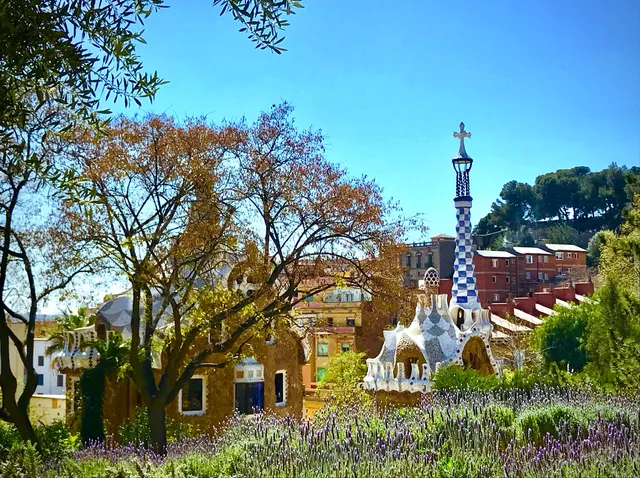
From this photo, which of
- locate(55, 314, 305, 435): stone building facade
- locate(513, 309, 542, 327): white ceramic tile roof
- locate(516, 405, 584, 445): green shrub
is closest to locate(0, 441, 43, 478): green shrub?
locate(516, 405, 584, 445): green shrub

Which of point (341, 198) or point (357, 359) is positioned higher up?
point (341, 198)

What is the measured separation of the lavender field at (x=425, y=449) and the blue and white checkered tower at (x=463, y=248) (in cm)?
1442

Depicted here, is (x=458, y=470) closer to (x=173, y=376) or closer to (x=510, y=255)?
(x=173, y=376)

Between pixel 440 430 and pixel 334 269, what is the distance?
6.18 m

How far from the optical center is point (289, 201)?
12961 millimetres

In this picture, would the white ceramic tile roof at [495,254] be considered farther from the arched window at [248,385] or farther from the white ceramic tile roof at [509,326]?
the arched window at [248,385]

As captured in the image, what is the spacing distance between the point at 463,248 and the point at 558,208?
58.5 metres

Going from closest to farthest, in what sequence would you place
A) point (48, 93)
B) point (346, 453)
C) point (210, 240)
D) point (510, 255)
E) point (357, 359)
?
point (48, 93), point (346, 453), point (210, 240), point (357, 359), point (510, 255)

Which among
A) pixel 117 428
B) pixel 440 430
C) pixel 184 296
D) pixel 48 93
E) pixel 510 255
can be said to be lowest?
pixel 117 428

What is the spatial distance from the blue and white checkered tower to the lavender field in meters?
14.4

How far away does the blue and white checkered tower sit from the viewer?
23.4 meters

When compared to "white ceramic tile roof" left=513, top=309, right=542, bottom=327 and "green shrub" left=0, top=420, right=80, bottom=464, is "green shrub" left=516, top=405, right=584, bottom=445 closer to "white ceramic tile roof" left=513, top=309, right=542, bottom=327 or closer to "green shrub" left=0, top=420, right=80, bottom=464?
"green shrub" left=0, top=420, right=80, bottom=464

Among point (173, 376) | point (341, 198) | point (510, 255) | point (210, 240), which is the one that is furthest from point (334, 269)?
point (510, 255)

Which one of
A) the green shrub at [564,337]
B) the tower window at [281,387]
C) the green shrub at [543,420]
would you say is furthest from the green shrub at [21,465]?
the green shrub at [564,337]
